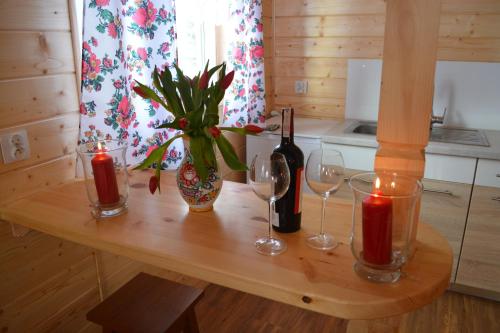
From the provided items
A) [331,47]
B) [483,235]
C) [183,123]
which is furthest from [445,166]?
[183,123]

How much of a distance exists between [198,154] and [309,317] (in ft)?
4.51

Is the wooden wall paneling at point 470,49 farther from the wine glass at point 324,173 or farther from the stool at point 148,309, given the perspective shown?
the stool at point 148,309

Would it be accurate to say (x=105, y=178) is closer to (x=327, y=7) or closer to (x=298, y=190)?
A: (x=298, y=190)

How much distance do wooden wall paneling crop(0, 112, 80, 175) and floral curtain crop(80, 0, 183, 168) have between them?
50 mm

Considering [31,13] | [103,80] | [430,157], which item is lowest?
[430,157]

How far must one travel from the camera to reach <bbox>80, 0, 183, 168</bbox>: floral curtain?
1449mm

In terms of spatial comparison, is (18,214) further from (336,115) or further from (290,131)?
(336,115)

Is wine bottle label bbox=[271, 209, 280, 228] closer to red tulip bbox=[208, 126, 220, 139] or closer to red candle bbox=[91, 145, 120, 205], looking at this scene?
red tulip bbox=[208, 126, 220, 139]

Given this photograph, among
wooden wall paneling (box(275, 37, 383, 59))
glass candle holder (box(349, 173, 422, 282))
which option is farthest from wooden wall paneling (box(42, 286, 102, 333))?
wooden wall paneling (box(275, 37, 383, 59))

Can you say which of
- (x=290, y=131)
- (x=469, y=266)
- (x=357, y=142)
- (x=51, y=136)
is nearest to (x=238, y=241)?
(x=290, y=131)

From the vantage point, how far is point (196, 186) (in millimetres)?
1184

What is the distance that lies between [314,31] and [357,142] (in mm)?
1050

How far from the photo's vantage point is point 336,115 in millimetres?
2984

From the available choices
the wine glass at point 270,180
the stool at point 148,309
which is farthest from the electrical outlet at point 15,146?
the wine glass at point 270,180
